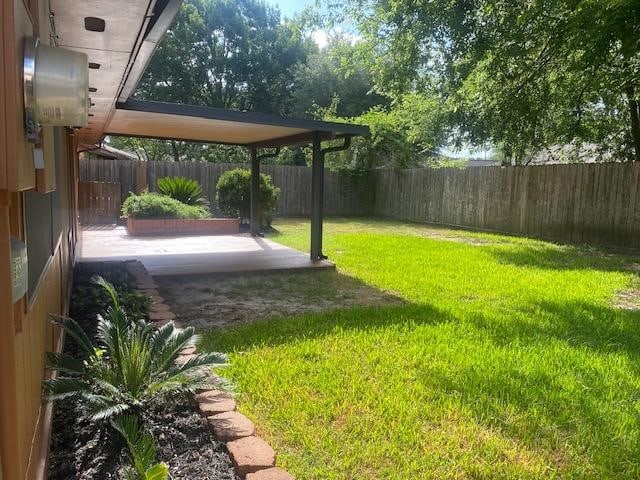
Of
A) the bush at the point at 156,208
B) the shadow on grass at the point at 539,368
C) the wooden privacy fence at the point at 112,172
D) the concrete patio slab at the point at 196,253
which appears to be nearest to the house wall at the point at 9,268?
the shadow on grass at the point at 539,368

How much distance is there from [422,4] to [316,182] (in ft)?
14.5

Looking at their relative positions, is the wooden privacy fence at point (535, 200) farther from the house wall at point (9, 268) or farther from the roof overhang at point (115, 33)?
the house wall at point (9, 268)

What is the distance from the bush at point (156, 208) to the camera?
1040 cm

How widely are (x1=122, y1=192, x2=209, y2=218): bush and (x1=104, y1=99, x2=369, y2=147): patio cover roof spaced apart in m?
2.40

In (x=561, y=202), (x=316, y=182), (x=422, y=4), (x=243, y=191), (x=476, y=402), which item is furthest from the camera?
(x=243, y=191)

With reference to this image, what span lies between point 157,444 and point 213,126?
16.7 feet

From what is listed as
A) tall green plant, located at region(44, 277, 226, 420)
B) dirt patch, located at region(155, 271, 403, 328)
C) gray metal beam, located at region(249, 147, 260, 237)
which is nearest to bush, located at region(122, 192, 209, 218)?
gray metal beam, located at region(249, 147, 260, 237)

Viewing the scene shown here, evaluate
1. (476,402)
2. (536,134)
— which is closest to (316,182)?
(476,402)

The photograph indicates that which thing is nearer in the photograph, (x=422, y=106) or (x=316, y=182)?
(x=316, y=182)

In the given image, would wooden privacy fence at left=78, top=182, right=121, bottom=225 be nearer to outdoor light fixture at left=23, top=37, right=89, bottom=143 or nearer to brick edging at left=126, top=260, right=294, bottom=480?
brick edging at left=126, top=260, right=294, bottom=480

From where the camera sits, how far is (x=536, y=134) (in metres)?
11.8

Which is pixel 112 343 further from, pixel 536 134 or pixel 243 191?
pixel 536 134

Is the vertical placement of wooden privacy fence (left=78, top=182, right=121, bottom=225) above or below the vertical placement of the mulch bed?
above

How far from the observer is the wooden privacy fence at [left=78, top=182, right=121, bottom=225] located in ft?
39.8
